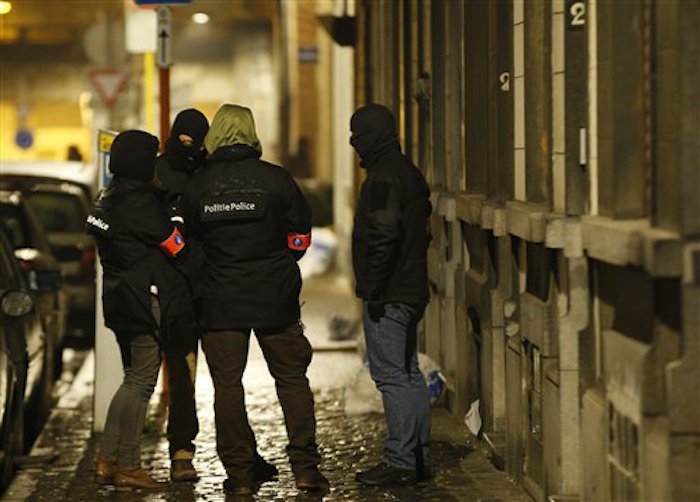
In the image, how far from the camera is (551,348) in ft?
30.1

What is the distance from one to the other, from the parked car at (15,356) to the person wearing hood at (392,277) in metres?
1.78

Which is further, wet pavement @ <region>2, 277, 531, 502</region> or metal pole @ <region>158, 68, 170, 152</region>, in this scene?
metal pole @ <region>158, 68, 170, 152</region>

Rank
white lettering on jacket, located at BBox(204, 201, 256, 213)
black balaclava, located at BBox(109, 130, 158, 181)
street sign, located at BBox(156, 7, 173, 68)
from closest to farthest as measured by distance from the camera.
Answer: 1. white lettering on jacket, located at BBox(204, 201, 256, 213)
2. black balaclava, located at BBox(109, 130, 158, 181)
3. street sign, located at BBox(156, 7, 173, 68)

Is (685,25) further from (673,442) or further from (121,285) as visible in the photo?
(121,285)

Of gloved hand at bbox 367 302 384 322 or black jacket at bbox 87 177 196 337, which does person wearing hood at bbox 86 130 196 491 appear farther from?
gloved hand at bbox 367 302 384 322

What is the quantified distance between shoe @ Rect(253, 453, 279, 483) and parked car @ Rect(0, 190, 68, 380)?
10.2 feet

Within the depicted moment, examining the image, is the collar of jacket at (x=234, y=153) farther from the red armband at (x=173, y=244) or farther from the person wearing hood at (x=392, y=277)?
the person wearing hood at (x=392, y=277)

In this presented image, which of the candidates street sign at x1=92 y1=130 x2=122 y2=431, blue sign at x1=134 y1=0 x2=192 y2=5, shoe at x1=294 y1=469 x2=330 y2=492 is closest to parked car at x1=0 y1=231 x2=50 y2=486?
street sign at x1=92 y1=130 x2=122 y2=431

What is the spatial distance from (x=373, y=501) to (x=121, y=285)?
164 centimetres

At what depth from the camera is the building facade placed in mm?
7191

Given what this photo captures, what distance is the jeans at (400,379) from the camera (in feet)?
33.1

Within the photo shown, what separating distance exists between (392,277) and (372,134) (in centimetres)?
70

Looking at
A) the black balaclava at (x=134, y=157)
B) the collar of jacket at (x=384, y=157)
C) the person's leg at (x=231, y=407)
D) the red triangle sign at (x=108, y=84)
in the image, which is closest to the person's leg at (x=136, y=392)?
the person's leg at (x=231, y=407)

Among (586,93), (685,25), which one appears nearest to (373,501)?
(586,93)
